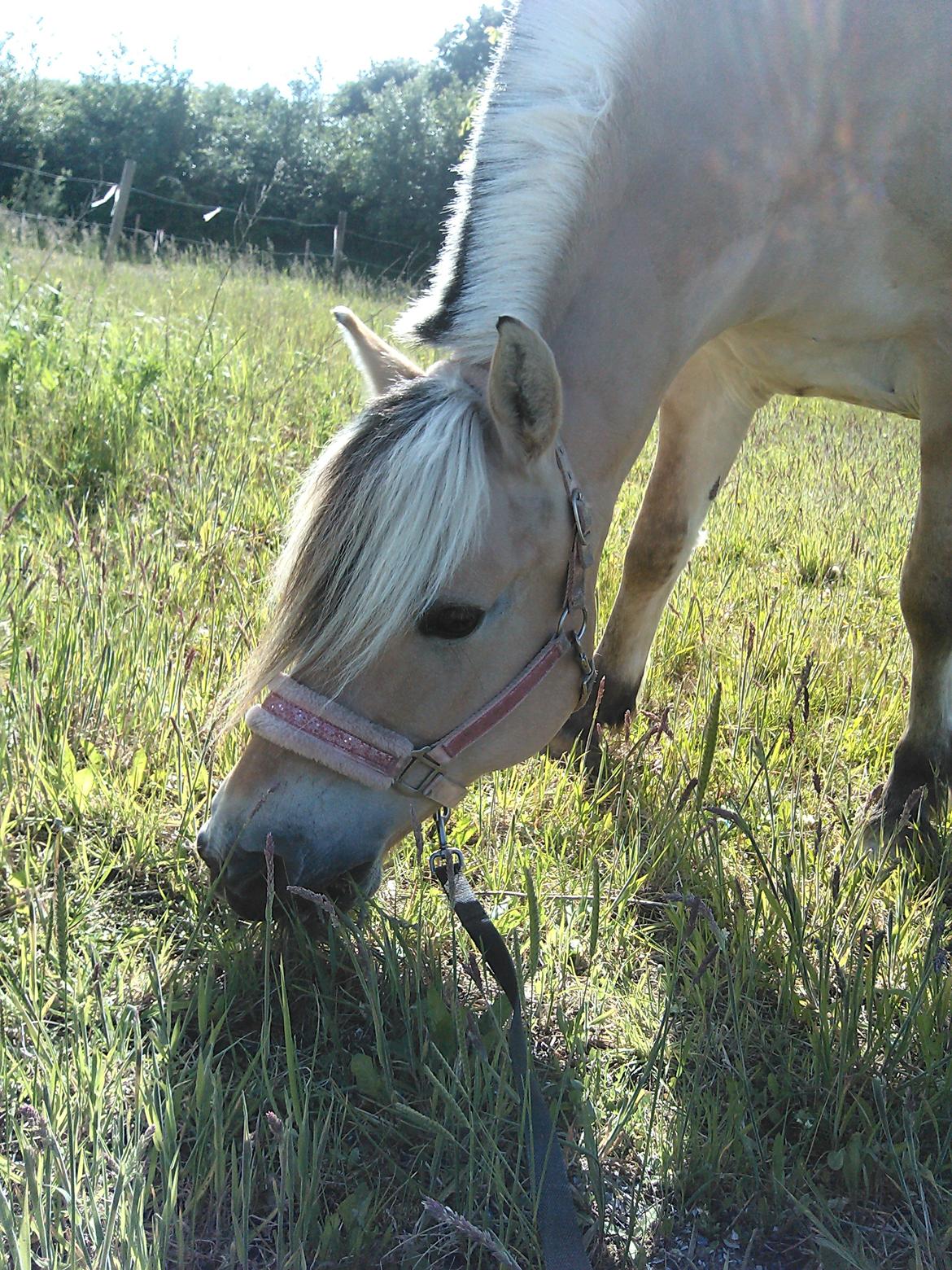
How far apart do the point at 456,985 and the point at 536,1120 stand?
0.28m

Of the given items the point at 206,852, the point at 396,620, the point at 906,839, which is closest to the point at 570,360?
the point at 396,620

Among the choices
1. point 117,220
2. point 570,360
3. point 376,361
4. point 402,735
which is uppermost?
point 570,360

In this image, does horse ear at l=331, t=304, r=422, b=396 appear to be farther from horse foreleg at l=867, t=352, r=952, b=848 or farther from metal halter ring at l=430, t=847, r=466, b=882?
horse foreleg at l=867, t=352, r=952, b=848

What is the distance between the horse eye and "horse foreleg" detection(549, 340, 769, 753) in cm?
118

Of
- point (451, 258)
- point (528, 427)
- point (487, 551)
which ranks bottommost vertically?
point (487, 551)

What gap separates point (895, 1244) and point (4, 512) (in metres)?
3.02

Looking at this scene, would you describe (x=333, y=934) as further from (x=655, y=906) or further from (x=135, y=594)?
(x=135, y=594)

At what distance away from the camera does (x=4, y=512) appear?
3.19 metres

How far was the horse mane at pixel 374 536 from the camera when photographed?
1642mm

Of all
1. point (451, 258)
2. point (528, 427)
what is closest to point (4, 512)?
point (451, 258)

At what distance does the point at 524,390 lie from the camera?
1671 millimetres

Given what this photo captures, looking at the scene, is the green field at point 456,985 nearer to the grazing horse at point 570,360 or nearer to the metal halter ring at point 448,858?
the metal halter ring at point 448,858

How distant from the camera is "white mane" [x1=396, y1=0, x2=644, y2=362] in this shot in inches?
73.7

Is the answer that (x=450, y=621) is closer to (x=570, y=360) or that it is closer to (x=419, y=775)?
Answer: (x=419, y=775)
